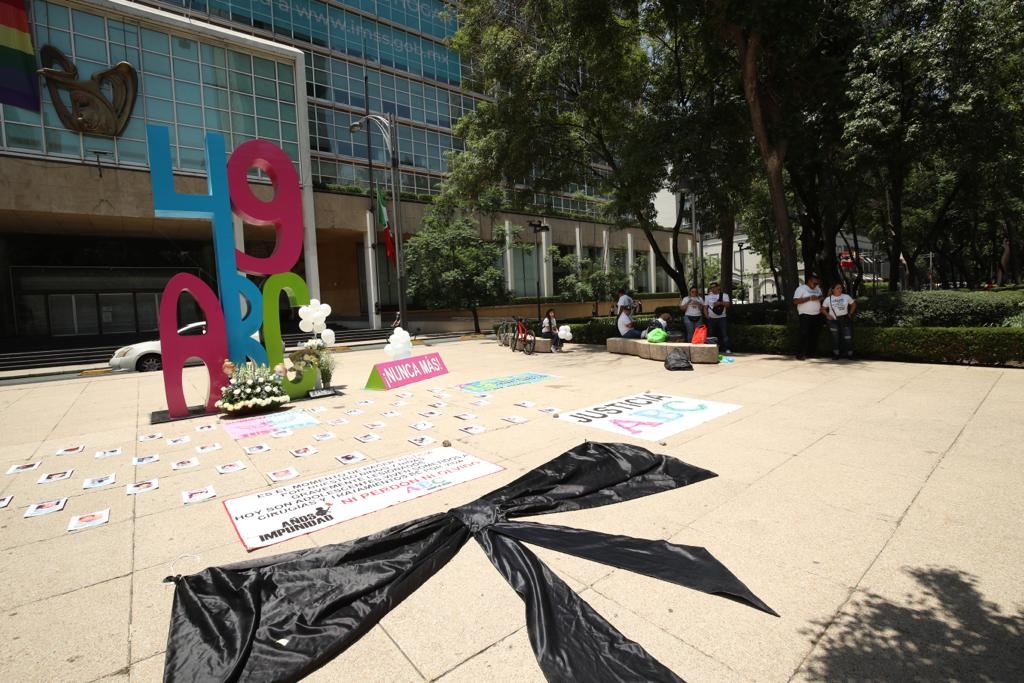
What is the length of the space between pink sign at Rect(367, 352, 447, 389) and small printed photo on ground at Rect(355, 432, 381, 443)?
3.60 meters

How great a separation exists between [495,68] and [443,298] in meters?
12.8

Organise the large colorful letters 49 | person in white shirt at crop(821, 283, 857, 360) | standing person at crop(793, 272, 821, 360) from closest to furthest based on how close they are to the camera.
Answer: the large colorful letters 49 → person in white shirt at crop(821, 283, 857, 360) → standing person at crop(793, 272, 821, 360)

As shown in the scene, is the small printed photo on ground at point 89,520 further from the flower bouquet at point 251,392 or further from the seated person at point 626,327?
the seated person at point 626,327

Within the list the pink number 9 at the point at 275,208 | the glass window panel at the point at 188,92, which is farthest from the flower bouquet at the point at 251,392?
the glass window panel at the point at 188,92

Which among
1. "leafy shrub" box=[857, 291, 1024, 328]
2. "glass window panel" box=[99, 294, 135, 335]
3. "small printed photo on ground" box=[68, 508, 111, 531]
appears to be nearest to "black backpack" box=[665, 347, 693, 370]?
"leafy shrub" box=[857, 291, 1024, 328]

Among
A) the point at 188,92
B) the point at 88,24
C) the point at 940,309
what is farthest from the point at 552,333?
the point at 88,24

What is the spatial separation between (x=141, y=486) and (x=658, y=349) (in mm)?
10648

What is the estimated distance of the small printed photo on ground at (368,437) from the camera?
21.1 feet

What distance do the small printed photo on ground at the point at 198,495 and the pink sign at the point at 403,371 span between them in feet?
17.8

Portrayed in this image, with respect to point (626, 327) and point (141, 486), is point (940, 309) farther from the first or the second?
point (141, 486)

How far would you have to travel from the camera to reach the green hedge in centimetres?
961

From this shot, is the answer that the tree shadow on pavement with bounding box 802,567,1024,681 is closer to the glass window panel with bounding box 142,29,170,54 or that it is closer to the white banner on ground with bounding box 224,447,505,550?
the white banner on ground with bounding box 224,447,505,550

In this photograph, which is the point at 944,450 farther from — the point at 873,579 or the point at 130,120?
the point at 130,120

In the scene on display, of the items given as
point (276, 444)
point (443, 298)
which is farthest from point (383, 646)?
point (443, 298)
